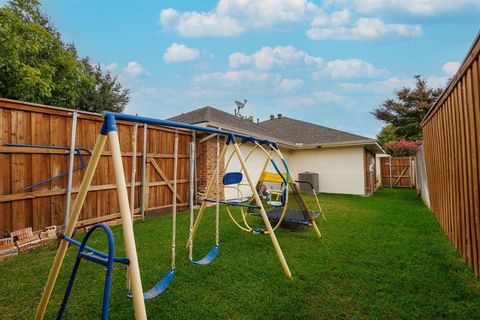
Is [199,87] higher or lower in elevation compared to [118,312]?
higher

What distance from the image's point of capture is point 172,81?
49.3 feet

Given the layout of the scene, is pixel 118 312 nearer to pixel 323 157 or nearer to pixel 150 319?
pixel 150 319

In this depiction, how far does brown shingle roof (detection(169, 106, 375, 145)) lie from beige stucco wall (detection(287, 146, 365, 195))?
570 mm

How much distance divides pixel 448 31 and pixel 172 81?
13.1 metres

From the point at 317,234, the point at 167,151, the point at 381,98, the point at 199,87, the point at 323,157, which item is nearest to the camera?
the point at 317,234

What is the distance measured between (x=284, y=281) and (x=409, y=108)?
988 inches

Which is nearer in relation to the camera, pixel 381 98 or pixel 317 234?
pixel 317 234

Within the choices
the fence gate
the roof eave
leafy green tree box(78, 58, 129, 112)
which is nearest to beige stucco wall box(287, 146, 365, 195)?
the roof eave

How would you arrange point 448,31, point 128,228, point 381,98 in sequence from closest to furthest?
1. point 128,228
2. point 448,31
3. point 381,98

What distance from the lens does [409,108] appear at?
22.4 meters

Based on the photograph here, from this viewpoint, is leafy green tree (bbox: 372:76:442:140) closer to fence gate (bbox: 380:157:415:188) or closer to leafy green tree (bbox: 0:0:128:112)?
fence gate (bbox: 380:157:415:188)

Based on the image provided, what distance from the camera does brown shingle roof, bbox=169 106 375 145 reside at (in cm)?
1065

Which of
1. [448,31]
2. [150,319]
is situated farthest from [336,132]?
[150,319]

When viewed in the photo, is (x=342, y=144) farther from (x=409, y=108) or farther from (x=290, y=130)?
(x=409, y=108)
